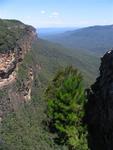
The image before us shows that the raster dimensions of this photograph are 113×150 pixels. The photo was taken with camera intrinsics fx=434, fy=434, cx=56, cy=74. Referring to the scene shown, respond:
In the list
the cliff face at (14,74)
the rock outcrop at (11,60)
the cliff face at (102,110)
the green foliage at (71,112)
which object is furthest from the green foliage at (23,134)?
the cliff face at (102,110)

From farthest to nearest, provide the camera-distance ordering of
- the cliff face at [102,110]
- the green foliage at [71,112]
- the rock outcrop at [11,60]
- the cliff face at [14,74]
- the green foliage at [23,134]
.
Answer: the cliff face at [14,74] < the rock outcrop at [11,60] < the green foliage at [23,134] < the green foliage at [71,112] < the cliff face at [102,110]

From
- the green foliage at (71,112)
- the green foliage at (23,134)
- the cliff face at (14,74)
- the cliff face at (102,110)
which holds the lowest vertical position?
the green foliage at (23,134)

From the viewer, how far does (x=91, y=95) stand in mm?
22312

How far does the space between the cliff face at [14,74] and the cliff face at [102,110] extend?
60672 mm

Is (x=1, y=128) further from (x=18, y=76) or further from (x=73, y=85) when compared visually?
(x=73, y=85)

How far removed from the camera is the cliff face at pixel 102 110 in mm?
18484

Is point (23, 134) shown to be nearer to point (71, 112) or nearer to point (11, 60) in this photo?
point (11, 60)

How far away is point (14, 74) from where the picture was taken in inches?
3538

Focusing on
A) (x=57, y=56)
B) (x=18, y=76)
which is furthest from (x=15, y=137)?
(x=57, y=56)

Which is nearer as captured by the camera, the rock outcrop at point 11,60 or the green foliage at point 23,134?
the green foliage at point 23,134

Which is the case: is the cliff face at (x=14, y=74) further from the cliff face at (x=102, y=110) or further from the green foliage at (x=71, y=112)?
the cliff face at (x=102, y=110)

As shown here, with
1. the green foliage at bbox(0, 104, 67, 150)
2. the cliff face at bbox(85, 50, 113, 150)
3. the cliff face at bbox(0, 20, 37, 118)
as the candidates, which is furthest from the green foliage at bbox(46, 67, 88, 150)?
the cliff face at bbox(0, 20, 37, 118)

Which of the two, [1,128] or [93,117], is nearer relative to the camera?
[93,117]

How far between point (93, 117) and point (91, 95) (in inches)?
48.1
